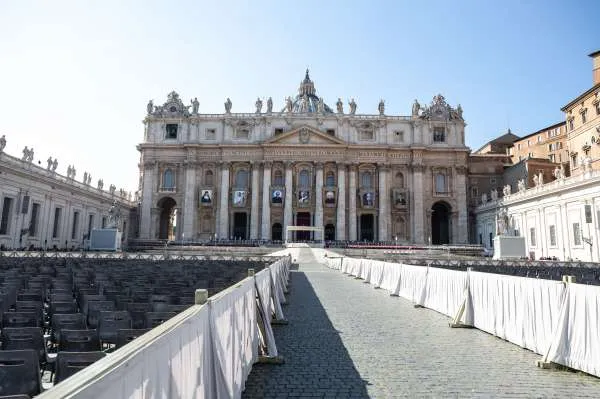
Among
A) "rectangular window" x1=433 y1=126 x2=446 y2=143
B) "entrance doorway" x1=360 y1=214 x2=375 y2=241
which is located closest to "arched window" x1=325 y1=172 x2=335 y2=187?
"entrance doorway" x1=360 y1=214 x2=375 y2=241

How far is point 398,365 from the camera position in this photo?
723cm

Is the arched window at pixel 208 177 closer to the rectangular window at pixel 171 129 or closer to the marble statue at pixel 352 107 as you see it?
the rectangular window at pixel 171 129

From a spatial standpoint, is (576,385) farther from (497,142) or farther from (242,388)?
(497,142)

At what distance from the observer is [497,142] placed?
76.0 metres

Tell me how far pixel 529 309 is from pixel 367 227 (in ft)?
185

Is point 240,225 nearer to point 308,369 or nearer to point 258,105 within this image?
point 258,105

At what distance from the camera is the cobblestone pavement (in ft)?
19.7

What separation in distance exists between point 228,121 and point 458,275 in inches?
2231

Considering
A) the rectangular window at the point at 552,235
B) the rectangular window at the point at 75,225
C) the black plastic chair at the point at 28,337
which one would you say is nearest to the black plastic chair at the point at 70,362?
the black plastic chair at the point at 28,337

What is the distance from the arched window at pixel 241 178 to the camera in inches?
2518

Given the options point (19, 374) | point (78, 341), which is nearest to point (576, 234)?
point (78, 341)

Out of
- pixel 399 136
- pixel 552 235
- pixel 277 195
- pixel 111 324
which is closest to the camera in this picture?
pixel 111 324

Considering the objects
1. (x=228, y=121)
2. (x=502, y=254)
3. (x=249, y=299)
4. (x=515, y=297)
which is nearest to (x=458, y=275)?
(x=515, y=297)

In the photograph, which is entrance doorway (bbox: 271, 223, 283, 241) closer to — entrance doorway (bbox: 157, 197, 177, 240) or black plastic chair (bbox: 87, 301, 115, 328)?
entrance doorway (bbox: 157, 197, 177, 240)
